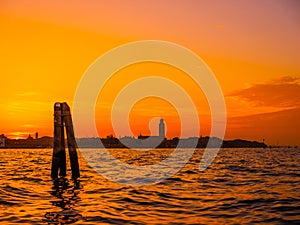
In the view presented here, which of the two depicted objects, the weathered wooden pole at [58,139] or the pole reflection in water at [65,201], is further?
the weathered wooden pole at [58,139]

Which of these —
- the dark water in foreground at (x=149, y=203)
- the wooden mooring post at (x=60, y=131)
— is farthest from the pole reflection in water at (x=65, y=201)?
the wooden mooring post at (x=60, y=131)

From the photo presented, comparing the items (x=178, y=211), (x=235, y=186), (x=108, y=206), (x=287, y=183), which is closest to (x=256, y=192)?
(x=235, y=186)

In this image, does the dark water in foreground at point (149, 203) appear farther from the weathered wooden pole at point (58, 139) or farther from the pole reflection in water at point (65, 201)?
the weathered wooden pole at point (58, 139)

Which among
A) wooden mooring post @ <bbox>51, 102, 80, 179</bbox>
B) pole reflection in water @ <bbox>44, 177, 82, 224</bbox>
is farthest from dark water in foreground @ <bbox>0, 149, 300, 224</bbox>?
wooden mooring post @ <bbox>51, 102, 80, 179</bbox>

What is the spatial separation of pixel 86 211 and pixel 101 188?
5.65m

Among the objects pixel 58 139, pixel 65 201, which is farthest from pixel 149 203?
pixel 58 139

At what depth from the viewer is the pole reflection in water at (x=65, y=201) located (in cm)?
1020

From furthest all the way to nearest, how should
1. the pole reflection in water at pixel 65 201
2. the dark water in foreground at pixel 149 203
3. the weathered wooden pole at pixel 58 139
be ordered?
the weathered wooden pole at pixel 58 139, the dark water in foreground at pixel 149 203, the pole reflection in water at pixel 65 201

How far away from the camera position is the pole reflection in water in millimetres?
10201

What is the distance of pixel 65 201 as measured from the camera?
13328mm

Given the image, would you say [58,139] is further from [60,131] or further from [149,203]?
[149,203]

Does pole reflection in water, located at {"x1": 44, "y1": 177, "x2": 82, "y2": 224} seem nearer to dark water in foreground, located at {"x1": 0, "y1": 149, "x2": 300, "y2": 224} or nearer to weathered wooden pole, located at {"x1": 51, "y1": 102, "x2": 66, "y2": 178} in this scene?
dark water in foreground, located at {"x1": 0, "y1": 149, "x2": 300, "y2": 224}

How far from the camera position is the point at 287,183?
62.8ft

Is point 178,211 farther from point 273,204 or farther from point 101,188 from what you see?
point 101,188
